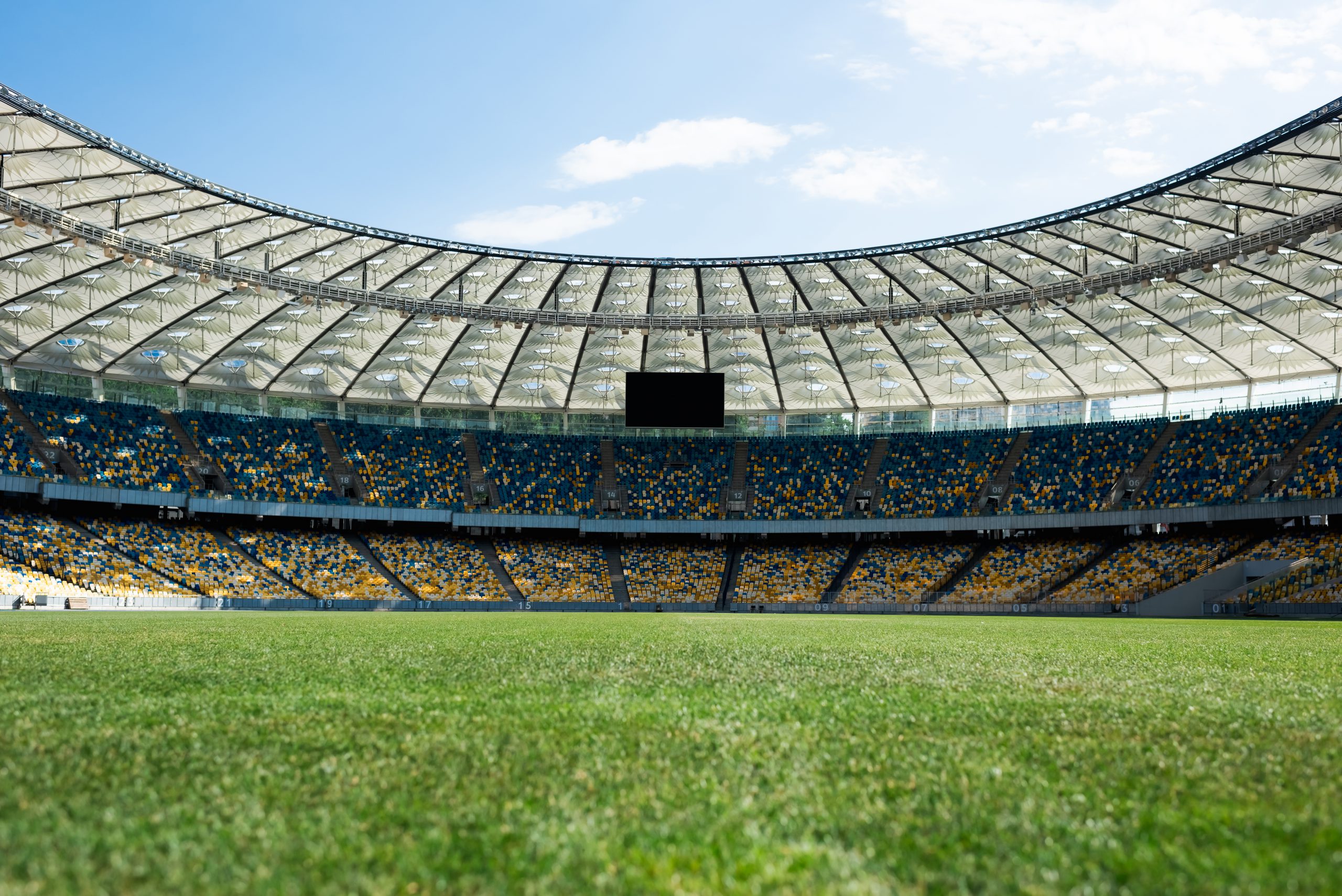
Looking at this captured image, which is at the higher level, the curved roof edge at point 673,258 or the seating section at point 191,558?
the curved roof edge at point 673,258

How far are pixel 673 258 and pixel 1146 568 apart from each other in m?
30.0

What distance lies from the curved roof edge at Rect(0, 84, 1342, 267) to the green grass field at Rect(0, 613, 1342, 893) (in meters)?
30.7

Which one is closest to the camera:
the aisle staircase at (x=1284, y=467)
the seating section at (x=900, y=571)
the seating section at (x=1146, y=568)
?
the seating section at (x=1146, y=568)

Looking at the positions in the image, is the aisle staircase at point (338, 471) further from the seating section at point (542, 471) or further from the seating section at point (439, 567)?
the seating section at point (542, 471)

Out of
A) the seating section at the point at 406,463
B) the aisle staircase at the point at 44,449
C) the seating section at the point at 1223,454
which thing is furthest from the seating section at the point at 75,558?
the seating section at the point at 1223,454

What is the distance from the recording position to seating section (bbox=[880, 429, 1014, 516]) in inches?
2456

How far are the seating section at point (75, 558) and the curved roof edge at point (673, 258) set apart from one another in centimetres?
1871

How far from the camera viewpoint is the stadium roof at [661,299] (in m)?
37.3

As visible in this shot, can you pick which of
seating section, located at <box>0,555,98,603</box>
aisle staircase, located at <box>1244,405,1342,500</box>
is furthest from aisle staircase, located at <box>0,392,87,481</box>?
aisle staircase, located at <box>1244,405,1342,500</box>

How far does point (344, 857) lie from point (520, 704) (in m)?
3.65

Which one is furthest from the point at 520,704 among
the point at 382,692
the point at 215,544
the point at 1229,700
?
the point at 215,544

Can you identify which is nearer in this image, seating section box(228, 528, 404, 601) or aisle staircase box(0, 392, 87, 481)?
aisle staircase box(0, 392, 87, 481)

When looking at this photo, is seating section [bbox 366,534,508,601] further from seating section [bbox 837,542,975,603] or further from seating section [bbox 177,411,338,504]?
seating section [bbox 837,542,975,603]

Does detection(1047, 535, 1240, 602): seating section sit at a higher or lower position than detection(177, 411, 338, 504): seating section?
lower
